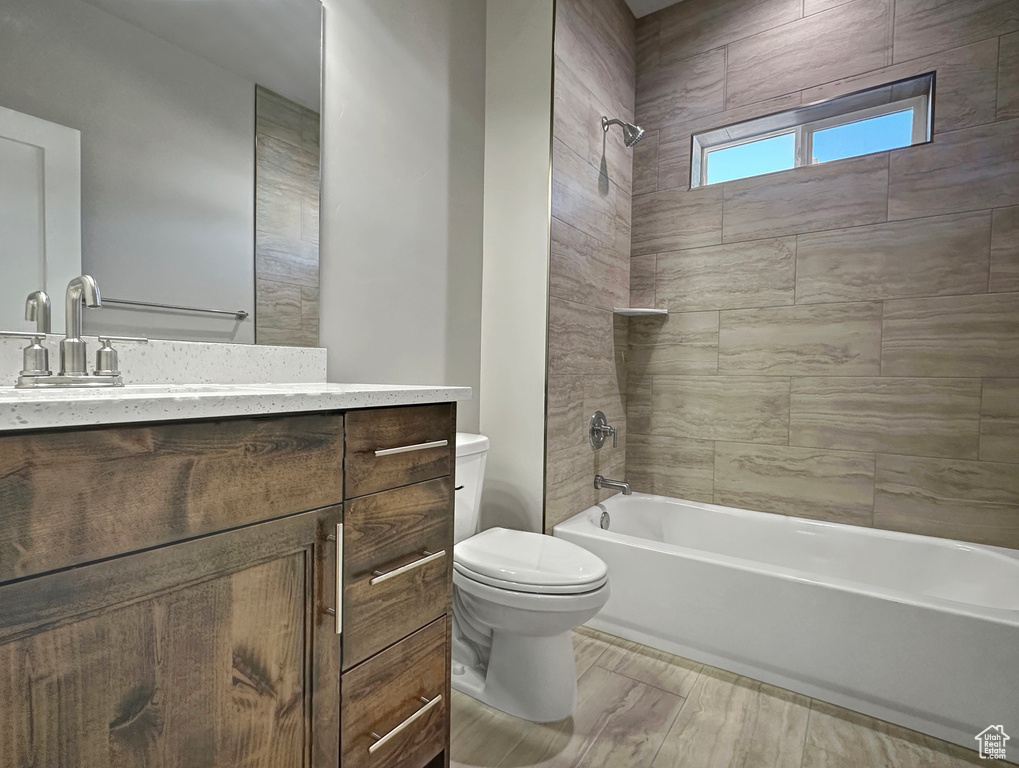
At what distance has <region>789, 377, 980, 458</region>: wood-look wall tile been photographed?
2.01 metres

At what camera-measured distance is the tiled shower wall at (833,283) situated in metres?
1.98

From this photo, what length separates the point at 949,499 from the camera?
80.4 inches

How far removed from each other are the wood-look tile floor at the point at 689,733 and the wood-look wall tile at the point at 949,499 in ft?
2.78

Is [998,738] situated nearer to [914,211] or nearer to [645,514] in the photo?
[645,514]

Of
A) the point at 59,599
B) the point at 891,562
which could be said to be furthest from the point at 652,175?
the point at 59,599

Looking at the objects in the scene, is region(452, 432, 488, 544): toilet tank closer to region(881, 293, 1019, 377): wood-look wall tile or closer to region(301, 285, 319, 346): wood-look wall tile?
region(301, 285, 319, 346): wood-look wall tile

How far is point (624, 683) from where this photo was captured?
1.74 m

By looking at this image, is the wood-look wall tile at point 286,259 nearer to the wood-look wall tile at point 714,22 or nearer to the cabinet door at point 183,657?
the cabinet door at point 183,657

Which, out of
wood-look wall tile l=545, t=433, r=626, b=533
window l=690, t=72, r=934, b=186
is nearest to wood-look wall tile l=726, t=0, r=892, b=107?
window l=690, t=72, r=934, b=186

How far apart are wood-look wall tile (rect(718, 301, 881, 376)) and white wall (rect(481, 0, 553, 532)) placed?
99cm

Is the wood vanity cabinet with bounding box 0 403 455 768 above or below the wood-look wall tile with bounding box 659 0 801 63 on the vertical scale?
below

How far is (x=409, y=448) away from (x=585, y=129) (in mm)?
1806

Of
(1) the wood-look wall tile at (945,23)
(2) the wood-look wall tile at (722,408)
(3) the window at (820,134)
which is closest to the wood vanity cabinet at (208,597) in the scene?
(2) the wood-look wall tile at (722,408)

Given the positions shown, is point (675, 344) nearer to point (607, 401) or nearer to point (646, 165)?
point (607, 401)
